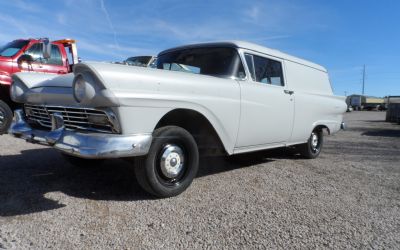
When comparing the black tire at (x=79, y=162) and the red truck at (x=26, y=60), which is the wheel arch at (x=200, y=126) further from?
the red truck at (x=26, y=60)

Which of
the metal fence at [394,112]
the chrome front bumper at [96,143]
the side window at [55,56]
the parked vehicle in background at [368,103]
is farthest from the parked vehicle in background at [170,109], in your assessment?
the parked vehicle in background at [368,103]

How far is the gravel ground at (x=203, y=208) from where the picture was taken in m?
2.51

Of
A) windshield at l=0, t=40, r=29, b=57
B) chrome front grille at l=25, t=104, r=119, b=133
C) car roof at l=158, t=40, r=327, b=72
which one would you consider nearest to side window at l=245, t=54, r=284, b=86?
car roof at l=158, t=40, r=327, b=72

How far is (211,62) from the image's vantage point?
4230 mm

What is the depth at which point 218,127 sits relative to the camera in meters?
3.72

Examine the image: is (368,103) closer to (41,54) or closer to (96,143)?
(41,54)

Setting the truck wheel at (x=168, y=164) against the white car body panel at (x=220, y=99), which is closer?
the white car body panel at (x=220, y=99)

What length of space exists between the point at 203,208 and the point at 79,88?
156 cm

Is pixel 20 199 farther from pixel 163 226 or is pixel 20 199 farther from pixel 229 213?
pixel 229 213

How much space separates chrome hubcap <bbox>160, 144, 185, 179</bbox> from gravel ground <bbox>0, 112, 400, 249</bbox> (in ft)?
0.89

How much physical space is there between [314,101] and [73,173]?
3.98 metres

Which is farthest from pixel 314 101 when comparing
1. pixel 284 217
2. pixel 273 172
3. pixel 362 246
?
pixel 362 246

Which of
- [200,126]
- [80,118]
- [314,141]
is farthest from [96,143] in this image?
[314,141]

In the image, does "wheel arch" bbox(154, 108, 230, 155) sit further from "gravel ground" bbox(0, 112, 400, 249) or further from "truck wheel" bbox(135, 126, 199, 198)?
"gravel ground" bbox(0, 112, 400, 249)
